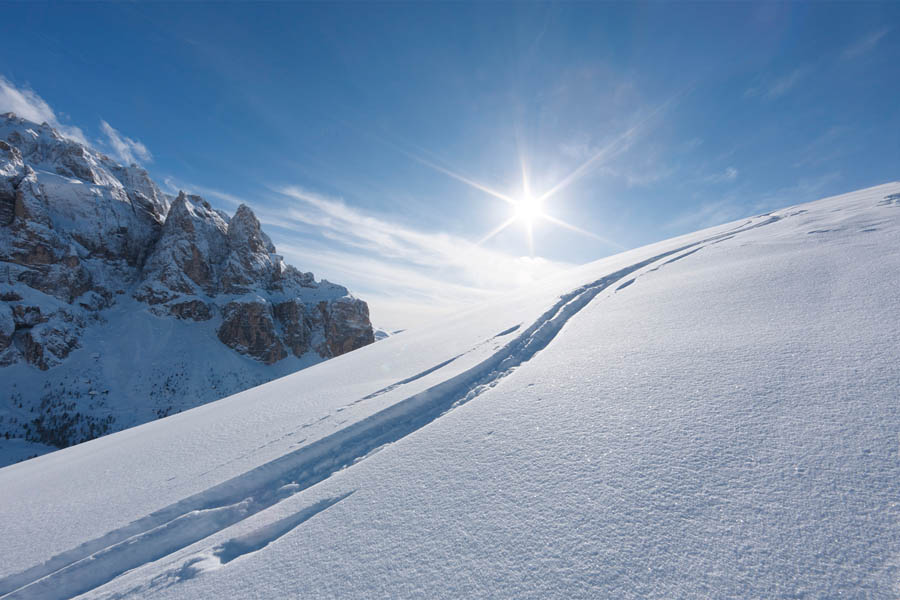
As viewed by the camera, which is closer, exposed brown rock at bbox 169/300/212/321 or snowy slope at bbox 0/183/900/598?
snowy slope at bbox 0/183/900/598

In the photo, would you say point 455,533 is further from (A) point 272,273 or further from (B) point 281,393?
(A) point 272,273

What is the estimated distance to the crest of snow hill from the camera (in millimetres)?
34625

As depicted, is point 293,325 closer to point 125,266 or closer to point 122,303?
point 122,303

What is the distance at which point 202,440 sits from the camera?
13.0 ft

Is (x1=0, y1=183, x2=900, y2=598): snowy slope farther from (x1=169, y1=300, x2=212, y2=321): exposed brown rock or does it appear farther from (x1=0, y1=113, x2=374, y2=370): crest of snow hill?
(x1=169, y1=300, x2=212, y2=321): exposed brown rock

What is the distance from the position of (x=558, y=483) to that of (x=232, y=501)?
268cm

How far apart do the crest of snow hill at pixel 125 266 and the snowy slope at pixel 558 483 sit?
162 ft

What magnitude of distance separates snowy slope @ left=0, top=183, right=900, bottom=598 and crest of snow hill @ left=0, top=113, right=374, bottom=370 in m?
49.3

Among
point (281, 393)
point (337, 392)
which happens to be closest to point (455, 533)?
point (337, 392)

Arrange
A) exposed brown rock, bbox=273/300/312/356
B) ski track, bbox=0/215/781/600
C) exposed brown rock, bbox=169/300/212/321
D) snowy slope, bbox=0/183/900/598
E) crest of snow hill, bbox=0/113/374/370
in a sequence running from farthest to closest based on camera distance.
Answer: exposed brown rock, bbox=273/300/312/356, exposed brown rock, bbox=169/300/212/321, crest of snow hill, bbox=0/113/374/370, ski track, bbox=0/215/781/600, snowy slope, bbox=0/183/900/598

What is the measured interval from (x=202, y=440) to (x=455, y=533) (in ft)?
13.1

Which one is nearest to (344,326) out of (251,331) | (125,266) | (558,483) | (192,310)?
(251,331)

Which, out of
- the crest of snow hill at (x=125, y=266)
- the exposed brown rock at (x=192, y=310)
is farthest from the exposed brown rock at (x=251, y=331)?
the exposed brown rock at (x=192, y=310)

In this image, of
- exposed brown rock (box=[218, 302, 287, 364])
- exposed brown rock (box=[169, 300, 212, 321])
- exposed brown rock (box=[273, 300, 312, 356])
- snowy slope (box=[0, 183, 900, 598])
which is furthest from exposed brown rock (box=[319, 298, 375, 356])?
snowy slope (box=[0, 183, 900, 598])
